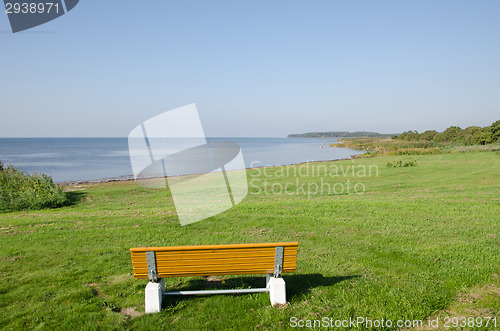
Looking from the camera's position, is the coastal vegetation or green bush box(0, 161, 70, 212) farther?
the coastal vegetation

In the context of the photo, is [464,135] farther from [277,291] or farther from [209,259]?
[209,259]

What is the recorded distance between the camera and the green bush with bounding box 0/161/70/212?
46.7ft

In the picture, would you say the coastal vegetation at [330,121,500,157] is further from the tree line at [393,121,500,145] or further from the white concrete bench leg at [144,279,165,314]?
the white concrete bench leg at [144,279,165,314]

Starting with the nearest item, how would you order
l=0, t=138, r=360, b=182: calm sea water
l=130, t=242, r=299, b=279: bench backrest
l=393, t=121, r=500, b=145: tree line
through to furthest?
l=130, t=242, r=299, b=279: bench backrest, l=0, t=138, r=360, b=182: calm sea water, l=393, t=121, r=500, b=145: tree line

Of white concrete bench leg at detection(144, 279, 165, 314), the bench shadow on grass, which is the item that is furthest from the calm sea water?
white concrete bench leg at detection(144, 279, 165, 314)

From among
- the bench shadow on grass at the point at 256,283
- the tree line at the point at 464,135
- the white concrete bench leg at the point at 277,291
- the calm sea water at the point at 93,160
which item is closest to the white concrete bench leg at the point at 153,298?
the bench shadow on grass at the point at 256,283

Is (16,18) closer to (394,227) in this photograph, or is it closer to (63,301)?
(63,301)

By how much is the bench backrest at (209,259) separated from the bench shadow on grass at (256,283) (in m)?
0.61

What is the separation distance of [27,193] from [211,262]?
15.8m

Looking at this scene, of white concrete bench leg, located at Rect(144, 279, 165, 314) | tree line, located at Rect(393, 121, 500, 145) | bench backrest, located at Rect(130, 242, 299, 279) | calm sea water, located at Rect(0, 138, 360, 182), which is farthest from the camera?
tree line, located at Rect(393, 121, 500, 145)

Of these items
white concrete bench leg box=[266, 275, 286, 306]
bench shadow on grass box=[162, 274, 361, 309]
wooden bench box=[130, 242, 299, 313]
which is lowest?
bench shadow on grass box=[162, 274, 361, 309]

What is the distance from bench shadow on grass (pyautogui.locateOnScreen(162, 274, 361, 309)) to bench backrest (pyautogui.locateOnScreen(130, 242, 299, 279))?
61cm

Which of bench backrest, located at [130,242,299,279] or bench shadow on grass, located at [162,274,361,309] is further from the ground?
bench backrest, located at [130,242,299,279]

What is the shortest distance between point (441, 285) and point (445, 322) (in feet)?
3.09
